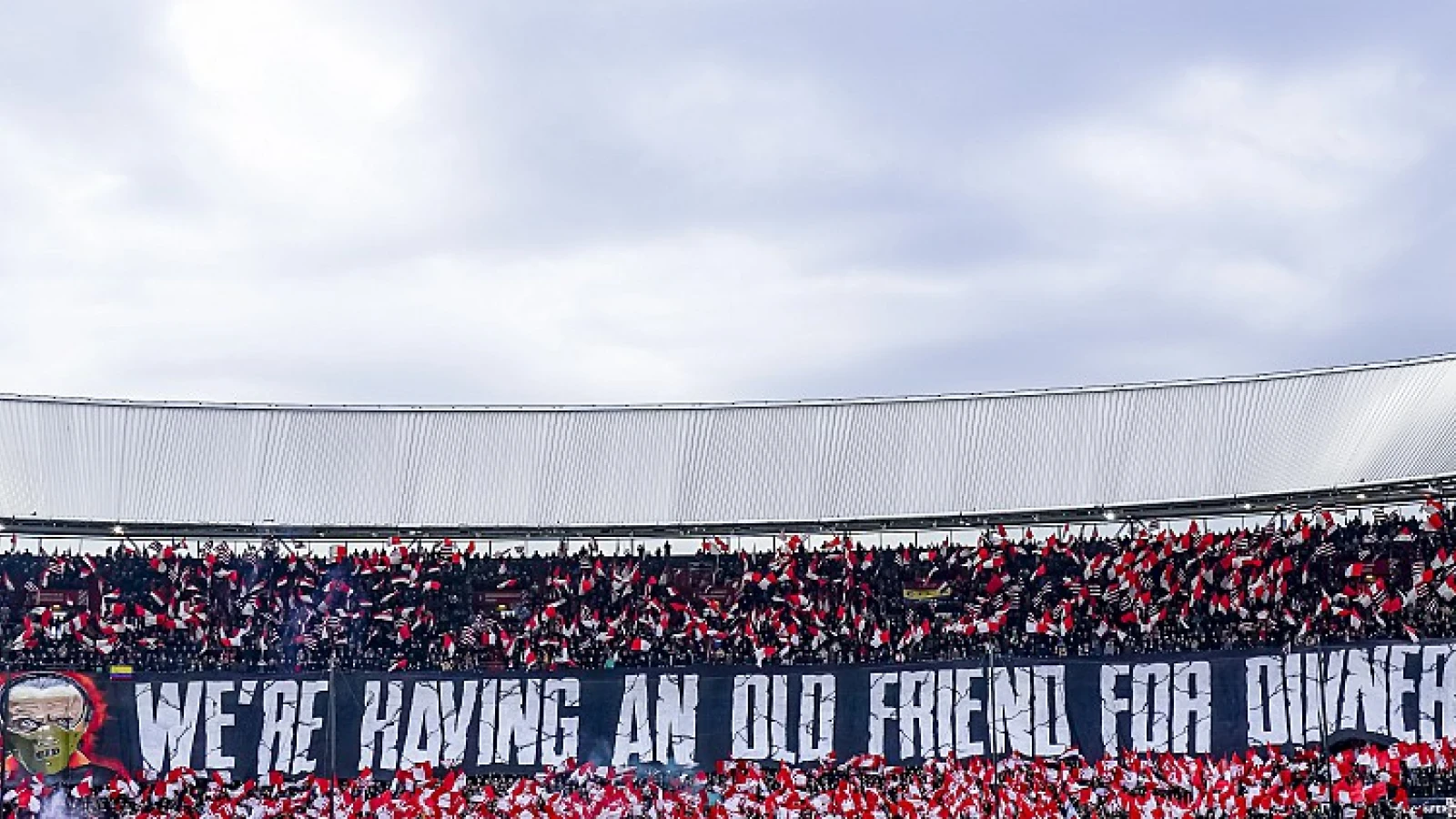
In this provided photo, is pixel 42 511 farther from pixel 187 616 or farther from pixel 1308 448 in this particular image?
pixel 1308 448

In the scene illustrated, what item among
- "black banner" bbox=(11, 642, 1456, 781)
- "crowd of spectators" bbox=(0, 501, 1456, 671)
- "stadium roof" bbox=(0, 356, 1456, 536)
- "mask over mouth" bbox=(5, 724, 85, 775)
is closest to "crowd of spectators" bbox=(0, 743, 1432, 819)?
"black banner" bbox=(11, 642, 1456, 781)

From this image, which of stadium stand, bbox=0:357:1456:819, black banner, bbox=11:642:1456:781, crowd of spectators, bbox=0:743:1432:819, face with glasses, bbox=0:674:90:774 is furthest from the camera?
face with glasses, bbox=0:674:90:774

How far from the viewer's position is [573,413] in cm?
5225

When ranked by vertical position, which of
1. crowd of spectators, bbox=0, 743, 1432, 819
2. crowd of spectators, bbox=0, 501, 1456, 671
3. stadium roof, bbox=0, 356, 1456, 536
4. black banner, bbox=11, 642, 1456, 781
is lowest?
crowd of spectators, bbox=0, 743, 1432, 819

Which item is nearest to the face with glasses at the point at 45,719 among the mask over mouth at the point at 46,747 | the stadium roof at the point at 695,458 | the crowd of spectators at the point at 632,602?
the mask over mouth at the point at 46,747

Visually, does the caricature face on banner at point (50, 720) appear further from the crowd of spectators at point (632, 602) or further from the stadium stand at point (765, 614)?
the crowd of spectators at point (632, 602)

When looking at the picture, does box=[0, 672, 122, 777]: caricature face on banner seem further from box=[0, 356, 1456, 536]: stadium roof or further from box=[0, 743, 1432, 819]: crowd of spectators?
box=[0, 356, 1456, 536]: stadium roof

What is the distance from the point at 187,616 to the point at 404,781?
748 centimetres

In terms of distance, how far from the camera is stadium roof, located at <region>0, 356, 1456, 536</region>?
46844 millimetres

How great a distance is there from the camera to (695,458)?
166 feet

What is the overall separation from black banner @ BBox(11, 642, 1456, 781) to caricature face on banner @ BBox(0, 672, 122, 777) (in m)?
0.04

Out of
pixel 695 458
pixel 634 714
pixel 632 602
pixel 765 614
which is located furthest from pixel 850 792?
pixel 695 458

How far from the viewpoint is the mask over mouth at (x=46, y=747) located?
147 ft

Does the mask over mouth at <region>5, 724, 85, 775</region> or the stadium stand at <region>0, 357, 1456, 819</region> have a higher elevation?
the stadium stand at <region>0, 357, 1456, 819</region>
